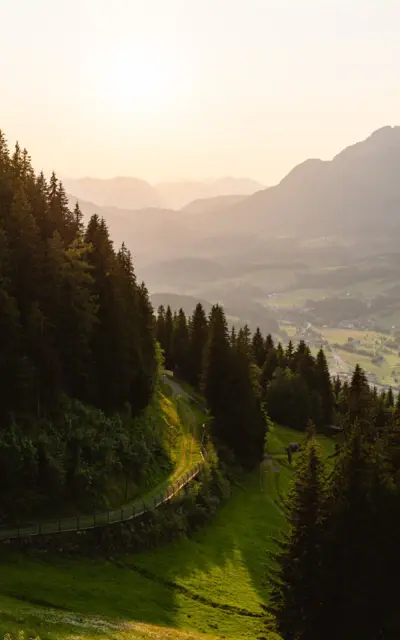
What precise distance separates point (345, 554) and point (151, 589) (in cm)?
1541

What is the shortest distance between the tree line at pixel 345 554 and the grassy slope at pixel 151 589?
24.6 feet

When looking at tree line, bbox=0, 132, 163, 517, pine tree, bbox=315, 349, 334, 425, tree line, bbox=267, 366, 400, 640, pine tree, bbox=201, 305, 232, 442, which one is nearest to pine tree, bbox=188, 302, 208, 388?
pine tree, bbox=201, 305, 232, 442

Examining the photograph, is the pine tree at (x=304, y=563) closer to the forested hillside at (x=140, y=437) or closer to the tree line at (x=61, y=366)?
the forested hillside at (x=140, y=437)

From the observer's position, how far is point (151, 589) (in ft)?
124

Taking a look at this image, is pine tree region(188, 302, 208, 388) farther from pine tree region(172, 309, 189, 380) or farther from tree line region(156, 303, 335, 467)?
pine tree region(172, 309, 189, 380)

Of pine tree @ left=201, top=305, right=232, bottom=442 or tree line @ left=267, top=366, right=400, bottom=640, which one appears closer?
tree line @ left=267, top=366, right=400, bottom=640

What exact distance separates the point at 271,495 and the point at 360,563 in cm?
3890

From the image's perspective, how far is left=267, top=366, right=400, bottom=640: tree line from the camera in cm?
2747

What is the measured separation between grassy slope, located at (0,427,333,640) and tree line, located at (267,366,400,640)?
7511mm

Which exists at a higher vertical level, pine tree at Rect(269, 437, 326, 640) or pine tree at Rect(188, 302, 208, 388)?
pine tree at Rect(188, 302, 208, 388)

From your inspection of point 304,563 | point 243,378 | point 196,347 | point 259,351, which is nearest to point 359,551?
point 304,563

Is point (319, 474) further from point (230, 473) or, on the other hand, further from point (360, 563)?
point (230, 473)

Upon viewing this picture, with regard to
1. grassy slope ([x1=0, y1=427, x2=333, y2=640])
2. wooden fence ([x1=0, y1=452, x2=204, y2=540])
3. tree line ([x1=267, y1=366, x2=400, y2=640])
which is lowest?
grassy slope ([x1=0, y1=427, x2=333, y2=640])

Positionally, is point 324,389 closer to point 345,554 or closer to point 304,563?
point 304,563
